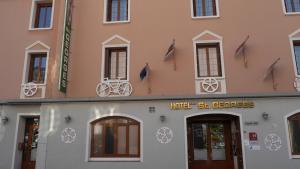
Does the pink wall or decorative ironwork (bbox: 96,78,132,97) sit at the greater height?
the pink wall

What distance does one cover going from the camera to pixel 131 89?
13.4 m

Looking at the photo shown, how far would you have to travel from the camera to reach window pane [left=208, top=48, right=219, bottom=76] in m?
13.5

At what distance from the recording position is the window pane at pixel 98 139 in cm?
1295

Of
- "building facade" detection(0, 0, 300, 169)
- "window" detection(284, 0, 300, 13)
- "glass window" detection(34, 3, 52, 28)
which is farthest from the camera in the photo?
"glass window" detection(34, 3, 52, 28)

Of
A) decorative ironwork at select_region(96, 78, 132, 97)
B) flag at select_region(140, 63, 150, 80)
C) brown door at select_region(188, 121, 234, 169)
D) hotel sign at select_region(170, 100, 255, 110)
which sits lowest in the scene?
brown door at select_region(188, 121, 234, 169)

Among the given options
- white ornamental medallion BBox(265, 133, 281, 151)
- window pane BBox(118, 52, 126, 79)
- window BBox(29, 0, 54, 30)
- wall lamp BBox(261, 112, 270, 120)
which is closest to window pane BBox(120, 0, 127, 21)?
window pane BBox(118, 52, 126, 79)

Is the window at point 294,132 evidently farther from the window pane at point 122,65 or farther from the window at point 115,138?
the window pane at point 122,65

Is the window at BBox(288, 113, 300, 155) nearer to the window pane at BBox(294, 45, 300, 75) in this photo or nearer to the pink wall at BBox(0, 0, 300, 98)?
the pink wall at BBox(0, 0, 300, 98)

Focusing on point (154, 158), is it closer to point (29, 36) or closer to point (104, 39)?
point (104, 39)

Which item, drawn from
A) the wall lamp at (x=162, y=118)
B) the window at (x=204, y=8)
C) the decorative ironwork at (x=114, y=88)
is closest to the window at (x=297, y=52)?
the window at (x=204, y=8)

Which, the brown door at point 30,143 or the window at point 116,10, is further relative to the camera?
the window at point 116,10

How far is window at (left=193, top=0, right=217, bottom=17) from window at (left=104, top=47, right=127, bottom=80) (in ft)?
13.6

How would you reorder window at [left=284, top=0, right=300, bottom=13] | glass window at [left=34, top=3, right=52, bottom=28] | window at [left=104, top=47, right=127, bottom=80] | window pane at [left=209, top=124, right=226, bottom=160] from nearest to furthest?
window pane at [left=209, top=124, right=226, bottom=160] → window at [left=284, top=0, right=300, bottom=13] → window at [left=104, top=47, right=127, bottom=80] → glass window at [left=34, top=3, right=52, bottom=28]

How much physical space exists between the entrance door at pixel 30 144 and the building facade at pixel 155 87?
5 centimetres
